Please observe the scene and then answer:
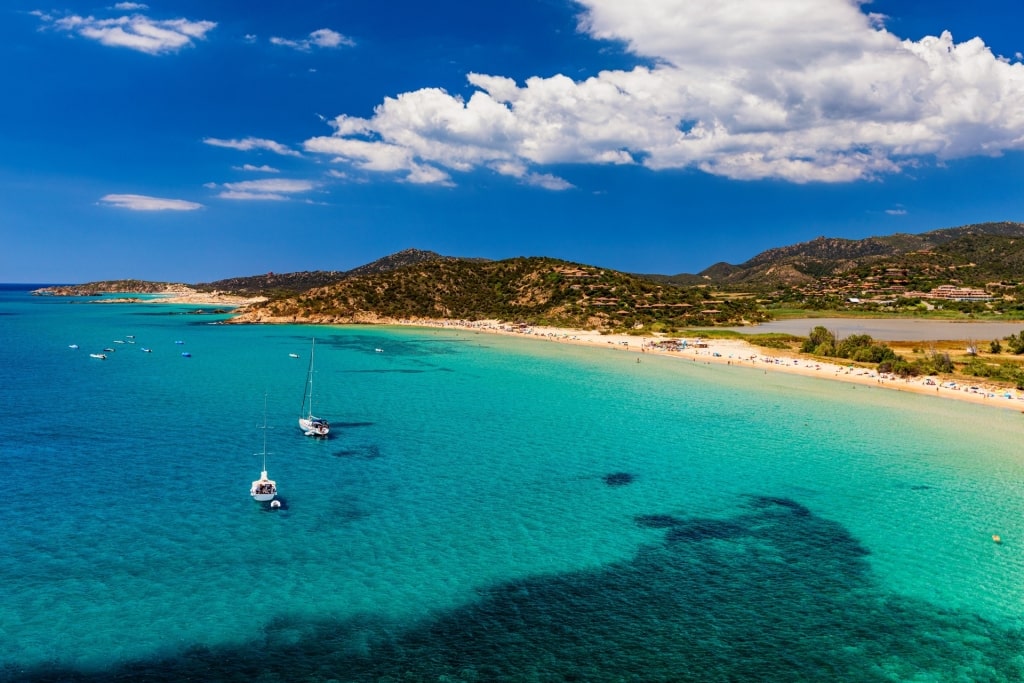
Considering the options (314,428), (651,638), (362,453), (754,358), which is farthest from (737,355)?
Result: (651,638)

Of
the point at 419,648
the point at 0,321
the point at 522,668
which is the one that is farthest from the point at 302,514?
the point at 0,321

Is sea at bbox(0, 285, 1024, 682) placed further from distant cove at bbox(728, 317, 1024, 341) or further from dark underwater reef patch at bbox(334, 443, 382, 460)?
distant cove at bbox(728, 317, 1024, 341)

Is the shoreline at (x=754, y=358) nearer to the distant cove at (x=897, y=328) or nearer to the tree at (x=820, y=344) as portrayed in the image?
the tree at (x=820, y=344)

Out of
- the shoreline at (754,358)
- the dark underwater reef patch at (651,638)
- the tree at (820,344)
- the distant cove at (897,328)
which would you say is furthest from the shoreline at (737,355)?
the dark underwater reef patch at (651,638)

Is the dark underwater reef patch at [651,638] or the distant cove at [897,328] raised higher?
the distant cove at [897,328]

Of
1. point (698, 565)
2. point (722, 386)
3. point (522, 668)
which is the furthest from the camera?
point (722, 386)

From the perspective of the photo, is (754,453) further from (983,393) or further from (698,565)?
(983,393)
